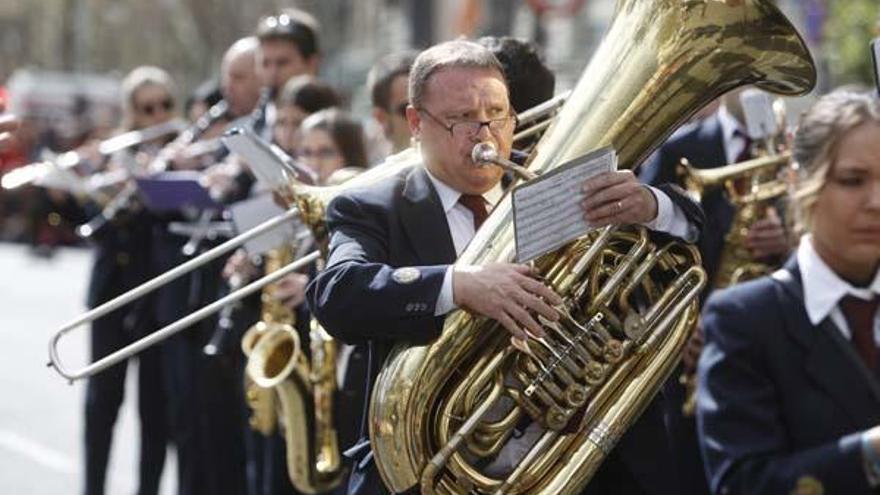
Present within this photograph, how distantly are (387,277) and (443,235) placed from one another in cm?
27

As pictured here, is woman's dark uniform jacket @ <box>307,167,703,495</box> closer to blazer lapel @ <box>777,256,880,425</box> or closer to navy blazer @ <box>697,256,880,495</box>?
navy blazer @ <box>697,256,880,495</box>

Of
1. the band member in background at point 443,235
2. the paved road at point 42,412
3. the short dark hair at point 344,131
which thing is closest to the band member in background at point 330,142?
the short dark hair at point 344,131

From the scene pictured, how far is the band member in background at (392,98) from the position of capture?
6199mm

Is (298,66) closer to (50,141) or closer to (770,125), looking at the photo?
(770,125)

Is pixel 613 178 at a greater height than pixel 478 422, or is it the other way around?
→ pixel 613 178

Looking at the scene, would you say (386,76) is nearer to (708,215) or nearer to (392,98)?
(392,98)

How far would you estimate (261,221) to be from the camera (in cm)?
596

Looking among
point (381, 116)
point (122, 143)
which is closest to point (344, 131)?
point (381, 116)

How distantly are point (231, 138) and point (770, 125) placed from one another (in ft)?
5.58

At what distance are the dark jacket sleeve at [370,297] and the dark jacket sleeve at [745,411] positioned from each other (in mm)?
594

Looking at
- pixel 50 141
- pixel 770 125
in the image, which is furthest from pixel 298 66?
pixel 50 141

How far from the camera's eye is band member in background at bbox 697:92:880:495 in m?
3.93

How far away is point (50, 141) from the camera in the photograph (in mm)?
32625

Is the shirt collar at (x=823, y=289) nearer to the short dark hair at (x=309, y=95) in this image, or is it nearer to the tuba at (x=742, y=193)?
the tuba at (x=742, y=193)
